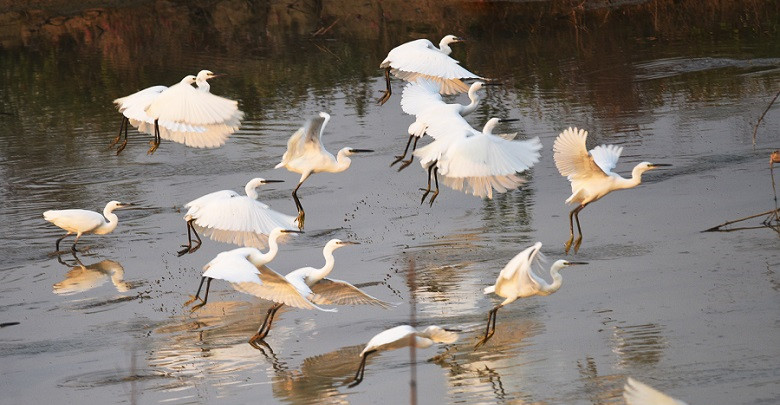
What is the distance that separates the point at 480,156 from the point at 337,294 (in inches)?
75.0

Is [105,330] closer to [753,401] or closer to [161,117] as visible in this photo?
[161,117]

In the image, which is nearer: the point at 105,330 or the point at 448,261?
the point at 105,330

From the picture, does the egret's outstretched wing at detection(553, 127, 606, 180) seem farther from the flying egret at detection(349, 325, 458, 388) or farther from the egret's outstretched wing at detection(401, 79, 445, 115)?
the flying egret at detection(349, 325, 458, 388)

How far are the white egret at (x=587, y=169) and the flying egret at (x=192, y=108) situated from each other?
8.44ft

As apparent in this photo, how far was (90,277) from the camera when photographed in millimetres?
10562

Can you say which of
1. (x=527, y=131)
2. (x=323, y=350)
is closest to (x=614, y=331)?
(x=323, y=350)

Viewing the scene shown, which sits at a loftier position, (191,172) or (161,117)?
(161,117)

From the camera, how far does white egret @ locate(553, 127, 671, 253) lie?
9.30m

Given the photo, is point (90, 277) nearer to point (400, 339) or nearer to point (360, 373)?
point (360, 373)

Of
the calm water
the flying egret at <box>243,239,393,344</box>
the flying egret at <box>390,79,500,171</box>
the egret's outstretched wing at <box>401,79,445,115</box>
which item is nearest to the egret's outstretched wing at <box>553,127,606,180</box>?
the calm water

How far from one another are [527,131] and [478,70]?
413 cm

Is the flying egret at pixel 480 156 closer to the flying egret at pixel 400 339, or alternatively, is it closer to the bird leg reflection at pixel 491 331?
the bird leg reflection at pixel 491 331

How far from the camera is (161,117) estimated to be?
10227 millimetres

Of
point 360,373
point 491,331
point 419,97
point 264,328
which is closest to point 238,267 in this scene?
point 264,328
